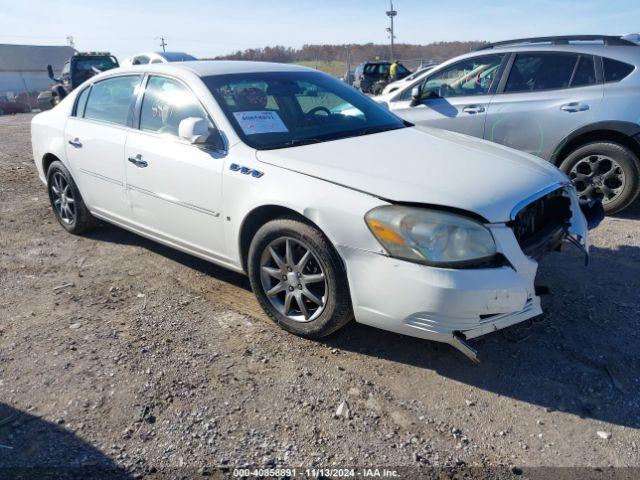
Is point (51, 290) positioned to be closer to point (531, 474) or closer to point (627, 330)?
point (531, 474)

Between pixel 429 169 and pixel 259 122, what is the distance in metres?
1.22

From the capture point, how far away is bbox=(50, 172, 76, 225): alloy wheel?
16.4 feet

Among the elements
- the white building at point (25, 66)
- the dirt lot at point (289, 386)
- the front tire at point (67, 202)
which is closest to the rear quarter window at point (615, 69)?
the dirt lot at point (289, 386)

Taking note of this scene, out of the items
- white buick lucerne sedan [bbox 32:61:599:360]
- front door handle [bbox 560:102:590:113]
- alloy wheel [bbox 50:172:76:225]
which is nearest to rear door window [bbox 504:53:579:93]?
front door handle [bbox 560:102:590:113]

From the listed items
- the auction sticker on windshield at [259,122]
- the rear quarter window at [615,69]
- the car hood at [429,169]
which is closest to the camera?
the car hood at [429,169]

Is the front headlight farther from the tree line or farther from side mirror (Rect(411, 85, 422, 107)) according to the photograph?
the tree line

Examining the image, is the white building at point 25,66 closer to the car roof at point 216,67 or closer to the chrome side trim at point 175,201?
the car roof at point 216,67

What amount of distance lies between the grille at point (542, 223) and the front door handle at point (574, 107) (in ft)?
8.47

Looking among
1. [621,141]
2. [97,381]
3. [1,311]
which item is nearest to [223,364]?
[97,381]

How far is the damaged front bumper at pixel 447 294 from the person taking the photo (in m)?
2.50

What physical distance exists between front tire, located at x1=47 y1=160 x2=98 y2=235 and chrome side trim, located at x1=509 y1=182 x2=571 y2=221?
3914mm

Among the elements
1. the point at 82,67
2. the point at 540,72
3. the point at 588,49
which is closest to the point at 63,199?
the point at 540,72

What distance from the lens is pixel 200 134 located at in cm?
330

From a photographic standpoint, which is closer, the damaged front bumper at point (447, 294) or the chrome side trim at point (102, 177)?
the damaged front bumper at point (447, 294)
